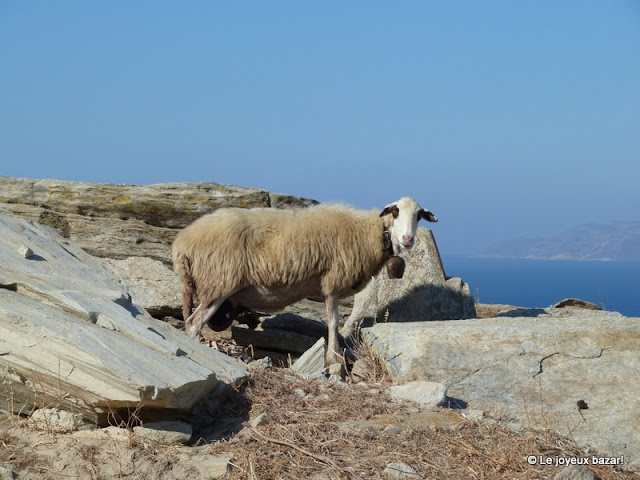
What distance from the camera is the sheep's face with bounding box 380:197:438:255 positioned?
1170cm

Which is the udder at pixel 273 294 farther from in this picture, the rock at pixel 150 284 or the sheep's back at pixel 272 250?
the rock at pixel 150 284

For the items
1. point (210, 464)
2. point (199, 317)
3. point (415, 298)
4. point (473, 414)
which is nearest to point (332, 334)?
point (199, 317)

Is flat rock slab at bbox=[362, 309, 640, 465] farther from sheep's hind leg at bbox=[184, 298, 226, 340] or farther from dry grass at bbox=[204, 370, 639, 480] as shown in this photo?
sheep's hind leg at bbox=[184, 298, 226, 340]

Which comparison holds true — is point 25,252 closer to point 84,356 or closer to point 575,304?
point 84,356

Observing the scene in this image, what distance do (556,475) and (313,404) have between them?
8.35 ft

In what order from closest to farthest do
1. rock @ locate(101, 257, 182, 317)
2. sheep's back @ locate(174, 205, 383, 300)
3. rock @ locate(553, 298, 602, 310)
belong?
sheep's back @ locate(174, 205, 383, 300) < rock @ locate(101, 257, 182, 317) < rock @ locate(553, 298, 602, 310)

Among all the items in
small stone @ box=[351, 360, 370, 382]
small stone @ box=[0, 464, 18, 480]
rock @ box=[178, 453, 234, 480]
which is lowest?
small stone @ box=[351, 360, 370, 382]

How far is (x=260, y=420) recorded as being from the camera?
24.7 ft

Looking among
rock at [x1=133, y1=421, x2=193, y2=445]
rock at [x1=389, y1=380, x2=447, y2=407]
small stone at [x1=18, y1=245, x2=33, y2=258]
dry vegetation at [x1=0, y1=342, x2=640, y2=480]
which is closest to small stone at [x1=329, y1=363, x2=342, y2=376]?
rock at [x1=389, y1=380, x2=447, y2=407]

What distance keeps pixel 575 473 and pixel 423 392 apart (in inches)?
82.0

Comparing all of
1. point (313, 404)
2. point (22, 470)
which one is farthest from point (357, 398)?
point (22, 470)

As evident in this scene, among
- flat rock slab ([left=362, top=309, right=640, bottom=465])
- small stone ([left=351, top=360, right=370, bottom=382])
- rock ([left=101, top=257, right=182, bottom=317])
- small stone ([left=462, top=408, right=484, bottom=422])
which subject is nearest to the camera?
small stone ([left=462, top=408, right=484, bottom=422])

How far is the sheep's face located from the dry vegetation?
3550 millimetres

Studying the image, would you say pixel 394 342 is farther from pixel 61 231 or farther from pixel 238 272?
pixel 61 231
